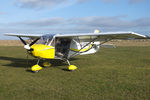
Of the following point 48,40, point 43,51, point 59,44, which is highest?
point 48,40

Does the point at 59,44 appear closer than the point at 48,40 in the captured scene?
No

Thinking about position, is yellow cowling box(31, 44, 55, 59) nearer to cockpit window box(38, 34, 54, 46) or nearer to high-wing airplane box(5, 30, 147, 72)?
high-wing airplane box(5, 30, 147, 72)

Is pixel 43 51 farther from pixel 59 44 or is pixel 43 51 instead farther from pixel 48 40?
pixel 59 44

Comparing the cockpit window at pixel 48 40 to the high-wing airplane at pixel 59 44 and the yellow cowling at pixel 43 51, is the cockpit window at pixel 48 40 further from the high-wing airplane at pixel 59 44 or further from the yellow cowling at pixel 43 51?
the yellow cowling at pixel 43 51

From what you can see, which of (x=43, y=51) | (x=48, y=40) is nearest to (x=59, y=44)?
(x=48, y=40)

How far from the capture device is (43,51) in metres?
7.50

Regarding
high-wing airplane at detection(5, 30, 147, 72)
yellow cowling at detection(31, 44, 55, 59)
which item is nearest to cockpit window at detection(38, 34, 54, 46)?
high-wing airplane at detection(5, 30, 147, 72)

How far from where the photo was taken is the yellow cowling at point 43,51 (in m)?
7.21

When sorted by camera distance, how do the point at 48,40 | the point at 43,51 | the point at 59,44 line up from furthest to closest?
1. the point at 59,44
2. the point at 48,40
3. the point at 43,51

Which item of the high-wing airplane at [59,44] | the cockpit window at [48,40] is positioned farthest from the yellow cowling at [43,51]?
the cockpit window at [48,40]

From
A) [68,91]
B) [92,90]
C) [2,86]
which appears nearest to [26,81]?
[2,86]

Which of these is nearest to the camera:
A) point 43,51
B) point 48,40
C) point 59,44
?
point 43,51

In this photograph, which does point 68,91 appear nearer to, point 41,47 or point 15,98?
point 15,98

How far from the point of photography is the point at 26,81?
616cm
